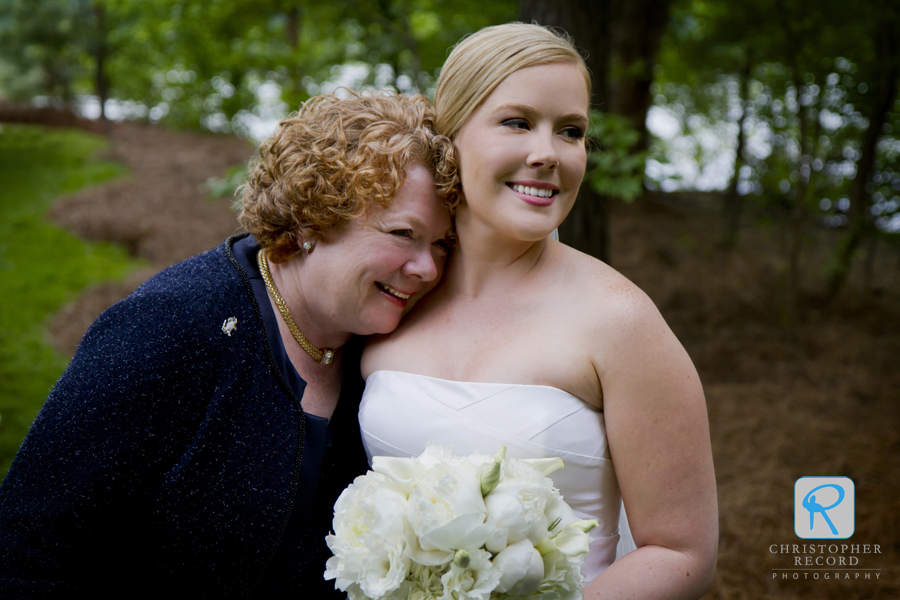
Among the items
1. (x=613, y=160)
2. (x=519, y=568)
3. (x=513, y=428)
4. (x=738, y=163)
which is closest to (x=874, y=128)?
(x=738, y=163)

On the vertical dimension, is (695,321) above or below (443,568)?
below

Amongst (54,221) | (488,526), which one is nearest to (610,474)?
(488,526)

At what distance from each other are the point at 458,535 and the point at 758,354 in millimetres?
5859

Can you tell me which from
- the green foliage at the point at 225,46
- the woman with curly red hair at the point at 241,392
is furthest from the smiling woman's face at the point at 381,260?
the green foliage at the point at 225,46

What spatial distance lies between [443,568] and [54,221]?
1156 centimetres

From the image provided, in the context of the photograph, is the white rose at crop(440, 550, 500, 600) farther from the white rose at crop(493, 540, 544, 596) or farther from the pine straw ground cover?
the pine straw ground cover

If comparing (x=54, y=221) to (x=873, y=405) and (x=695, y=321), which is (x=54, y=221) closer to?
(x=695, y=321)

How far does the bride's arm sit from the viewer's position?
188 cm

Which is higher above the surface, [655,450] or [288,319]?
[288,319]

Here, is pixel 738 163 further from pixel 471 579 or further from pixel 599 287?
pixel 471 579

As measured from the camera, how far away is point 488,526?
1.38m

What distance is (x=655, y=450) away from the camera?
1899 mm

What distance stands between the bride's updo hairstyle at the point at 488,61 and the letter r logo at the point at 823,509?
10.7 ft

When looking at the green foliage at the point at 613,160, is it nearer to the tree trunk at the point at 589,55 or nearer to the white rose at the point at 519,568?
the tree trunk at the point at 589,55
